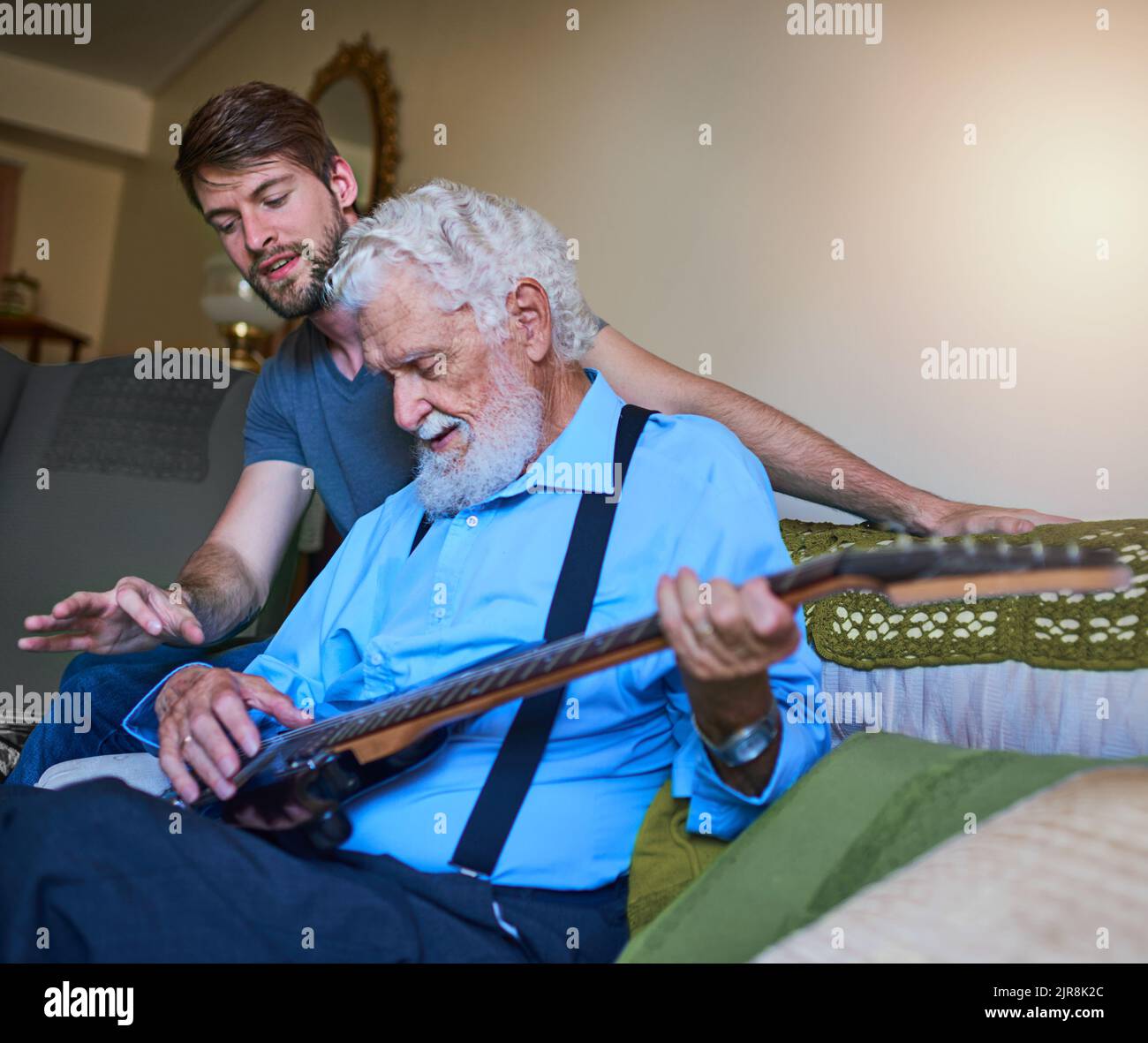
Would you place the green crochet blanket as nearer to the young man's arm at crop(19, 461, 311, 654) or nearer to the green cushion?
the green cushion

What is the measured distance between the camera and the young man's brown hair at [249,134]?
1.95 metres

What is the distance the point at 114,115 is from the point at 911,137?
248 inches

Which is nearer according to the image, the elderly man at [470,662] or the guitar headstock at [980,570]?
the guitar headstock at [980,570]

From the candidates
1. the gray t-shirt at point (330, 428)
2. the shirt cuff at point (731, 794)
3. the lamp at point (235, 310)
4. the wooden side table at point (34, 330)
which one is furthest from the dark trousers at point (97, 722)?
the wooden side table at point (34, 330)

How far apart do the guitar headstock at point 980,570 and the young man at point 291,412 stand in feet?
2.55

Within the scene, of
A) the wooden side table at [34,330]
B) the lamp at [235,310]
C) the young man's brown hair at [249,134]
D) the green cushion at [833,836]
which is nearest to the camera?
the green cushion at [833,836]

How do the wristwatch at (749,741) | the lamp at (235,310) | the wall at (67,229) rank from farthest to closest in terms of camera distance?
1. the wall at (67,229)
2. the lamp at (235,310)
3. the wristwatch at (749,741)

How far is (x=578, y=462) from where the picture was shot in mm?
1407

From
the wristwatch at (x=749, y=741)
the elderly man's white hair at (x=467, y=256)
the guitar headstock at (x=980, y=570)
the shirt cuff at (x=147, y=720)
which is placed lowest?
the shirt cuff at (x=147, y=720)

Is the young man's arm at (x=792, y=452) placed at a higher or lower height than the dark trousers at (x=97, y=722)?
higher

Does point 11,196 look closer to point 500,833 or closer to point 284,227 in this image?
point 284,227

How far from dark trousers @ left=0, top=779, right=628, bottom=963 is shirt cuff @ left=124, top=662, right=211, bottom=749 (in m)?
0.39

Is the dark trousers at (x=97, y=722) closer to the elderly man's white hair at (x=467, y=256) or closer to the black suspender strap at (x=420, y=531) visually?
the black suspender strap at (x=420, y=531)


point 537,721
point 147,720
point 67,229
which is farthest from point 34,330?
point 537,721
